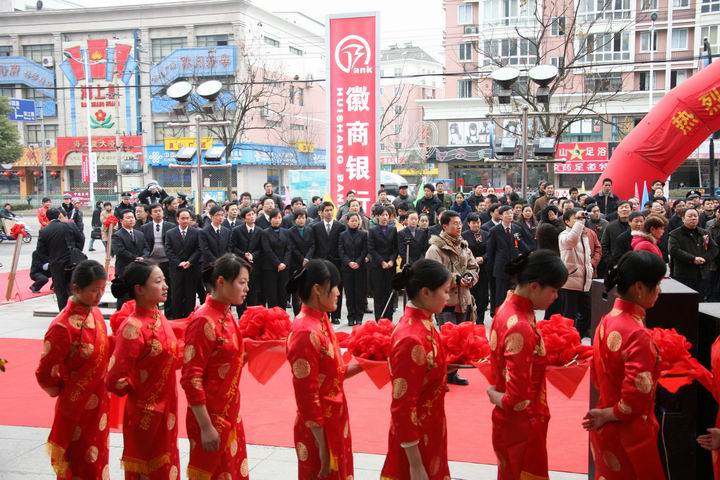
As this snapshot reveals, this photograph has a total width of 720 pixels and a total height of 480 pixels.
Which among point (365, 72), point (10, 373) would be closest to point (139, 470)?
point (10, 373)

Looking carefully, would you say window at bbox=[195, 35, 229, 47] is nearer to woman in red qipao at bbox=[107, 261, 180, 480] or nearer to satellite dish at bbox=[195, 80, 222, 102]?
satellite dish at bbox=[195, 80, 222, 102]

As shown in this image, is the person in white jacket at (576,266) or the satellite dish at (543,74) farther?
the satellite dish at (543,74)

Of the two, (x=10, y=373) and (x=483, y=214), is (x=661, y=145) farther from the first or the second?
(x=10, y=373)

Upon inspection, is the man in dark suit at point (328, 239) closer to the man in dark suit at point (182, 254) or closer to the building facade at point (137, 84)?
the man in dark suit at point (182, 254)

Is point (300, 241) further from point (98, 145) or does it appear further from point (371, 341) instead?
point (98, 145)

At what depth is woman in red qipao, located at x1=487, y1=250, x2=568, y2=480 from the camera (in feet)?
9.33

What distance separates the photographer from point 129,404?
3193 mm

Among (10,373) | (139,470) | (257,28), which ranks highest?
(257,28)

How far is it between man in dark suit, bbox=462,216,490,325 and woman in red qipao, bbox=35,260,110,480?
5787 millimetres

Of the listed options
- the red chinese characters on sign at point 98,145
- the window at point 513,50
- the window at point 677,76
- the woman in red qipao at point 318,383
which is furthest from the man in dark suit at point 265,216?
the red chinese characters on sign at point 98,145

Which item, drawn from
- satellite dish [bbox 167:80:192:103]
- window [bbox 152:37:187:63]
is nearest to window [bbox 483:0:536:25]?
window [bbox 152:37:187:63]

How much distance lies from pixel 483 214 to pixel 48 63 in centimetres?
3341

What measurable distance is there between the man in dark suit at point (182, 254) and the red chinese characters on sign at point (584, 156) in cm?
2303

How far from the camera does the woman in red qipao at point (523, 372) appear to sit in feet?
9.33
